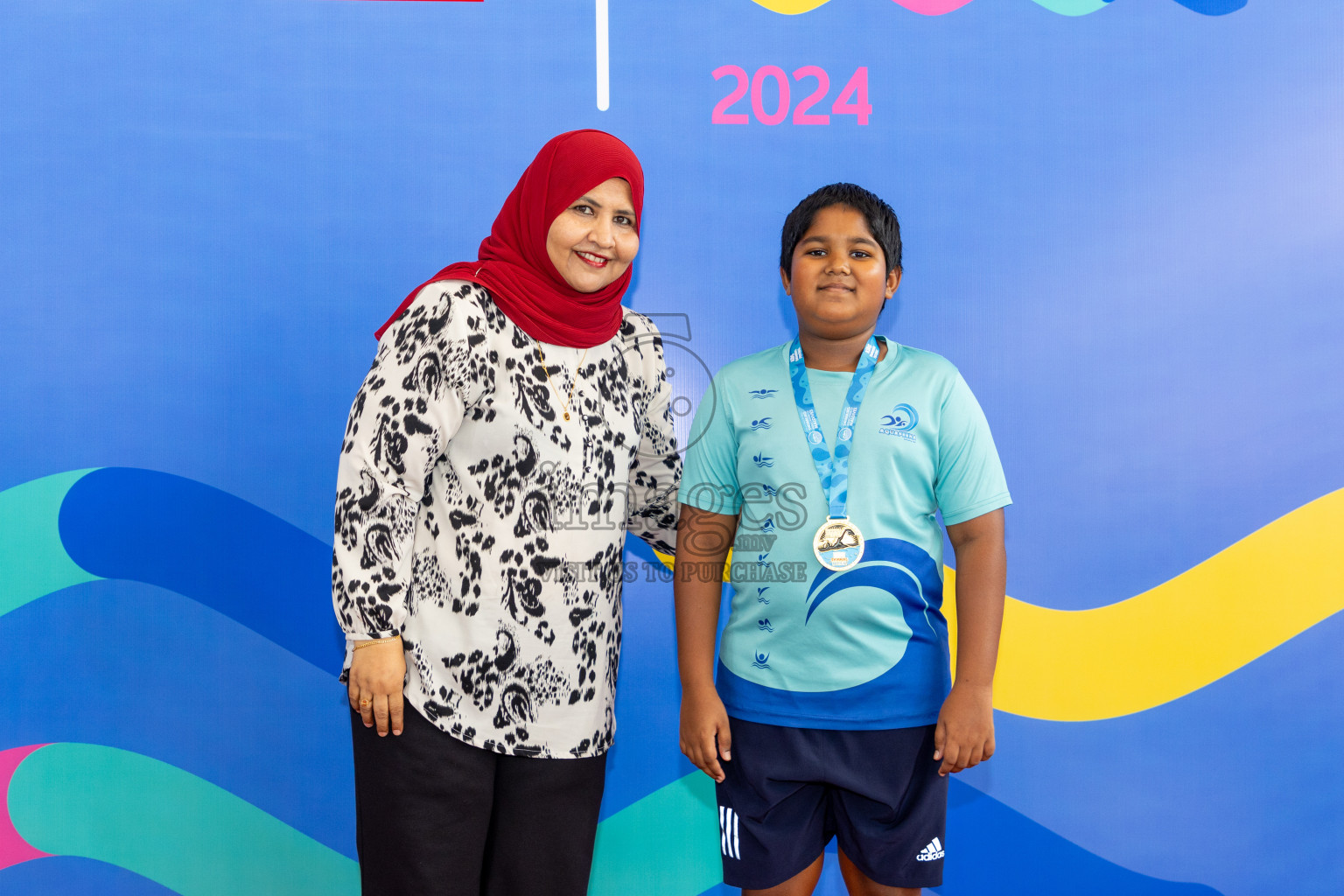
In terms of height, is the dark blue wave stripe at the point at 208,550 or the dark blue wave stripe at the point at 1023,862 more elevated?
the dark blue wave stripe at the point at 208,550

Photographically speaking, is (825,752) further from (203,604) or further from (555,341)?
(203,604)

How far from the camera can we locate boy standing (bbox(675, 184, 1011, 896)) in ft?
4.80

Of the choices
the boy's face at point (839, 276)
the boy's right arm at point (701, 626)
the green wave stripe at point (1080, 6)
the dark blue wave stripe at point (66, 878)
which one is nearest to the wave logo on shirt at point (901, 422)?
the boy's face at point (839, 276)

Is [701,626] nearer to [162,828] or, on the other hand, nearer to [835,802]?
[835,802]

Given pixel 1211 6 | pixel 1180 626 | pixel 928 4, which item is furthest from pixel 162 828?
pixel 1211 6

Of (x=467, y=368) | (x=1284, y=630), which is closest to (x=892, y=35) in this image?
(x=467, y=368)

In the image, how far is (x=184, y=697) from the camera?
215 centimetres

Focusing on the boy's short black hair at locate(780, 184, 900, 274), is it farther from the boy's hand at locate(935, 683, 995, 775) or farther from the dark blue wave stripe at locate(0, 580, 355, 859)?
the dark blue wave stripe at locate(0, 580, 355, 859)

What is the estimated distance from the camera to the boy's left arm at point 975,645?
56.6 inches

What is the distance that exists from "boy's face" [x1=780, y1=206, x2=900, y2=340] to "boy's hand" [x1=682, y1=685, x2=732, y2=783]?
2.18ft

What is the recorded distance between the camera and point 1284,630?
2193mm

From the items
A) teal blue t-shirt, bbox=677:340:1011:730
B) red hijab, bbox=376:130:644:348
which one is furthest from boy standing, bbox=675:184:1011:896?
red hijab, bbox=376:130:644:348

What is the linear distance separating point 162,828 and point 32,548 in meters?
0.74

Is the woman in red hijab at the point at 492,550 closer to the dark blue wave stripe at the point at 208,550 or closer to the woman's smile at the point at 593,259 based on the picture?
the woman's smile at the point at 593,259
